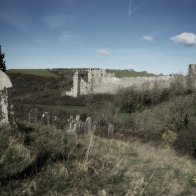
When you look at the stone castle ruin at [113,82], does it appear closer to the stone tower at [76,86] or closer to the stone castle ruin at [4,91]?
the stone tower at [76,86]

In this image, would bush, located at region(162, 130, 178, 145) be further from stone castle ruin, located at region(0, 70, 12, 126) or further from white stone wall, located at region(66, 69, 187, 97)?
white stone wall, located at region(66, 69, 187, 97)

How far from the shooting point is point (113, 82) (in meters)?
48.6

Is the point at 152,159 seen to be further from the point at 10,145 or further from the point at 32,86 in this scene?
the point at 32,86

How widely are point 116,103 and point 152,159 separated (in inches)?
1092

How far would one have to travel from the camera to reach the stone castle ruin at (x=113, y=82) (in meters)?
39.9

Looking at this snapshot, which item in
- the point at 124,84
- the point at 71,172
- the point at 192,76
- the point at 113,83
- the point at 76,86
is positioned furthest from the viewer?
the point at 76,86

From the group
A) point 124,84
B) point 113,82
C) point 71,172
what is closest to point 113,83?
point 113,82

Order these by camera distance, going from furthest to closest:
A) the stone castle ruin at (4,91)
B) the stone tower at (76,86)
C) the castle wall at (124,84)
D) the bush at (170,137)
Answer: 1. the stone tower at (76,86)
2. the castle wall at (124,84)
3. the bush at (170,137)
4. the stone castle ruin at (4,91)

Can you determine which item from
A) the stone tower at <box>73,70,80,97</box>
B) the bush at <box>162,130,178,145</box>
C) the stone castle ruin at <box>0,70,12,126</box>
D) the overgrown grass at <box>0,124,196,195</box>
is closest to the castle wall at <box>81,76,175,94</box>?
the stone tower at <box>73,70,80,97</box>

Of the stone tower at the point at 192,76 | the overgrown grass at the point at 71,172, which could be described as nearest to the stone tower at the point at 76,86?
the stone tower at the point at 192,76

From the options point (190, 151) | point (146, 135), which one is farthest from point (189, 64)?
point (190, 151)

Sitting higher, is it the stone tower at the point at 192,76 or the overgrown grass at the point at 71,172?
the stone tower at the point at 192,76

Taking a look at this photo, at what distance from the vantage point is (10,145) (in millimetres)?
5949

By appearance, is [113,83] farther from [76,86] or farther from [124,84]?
[76,86]
